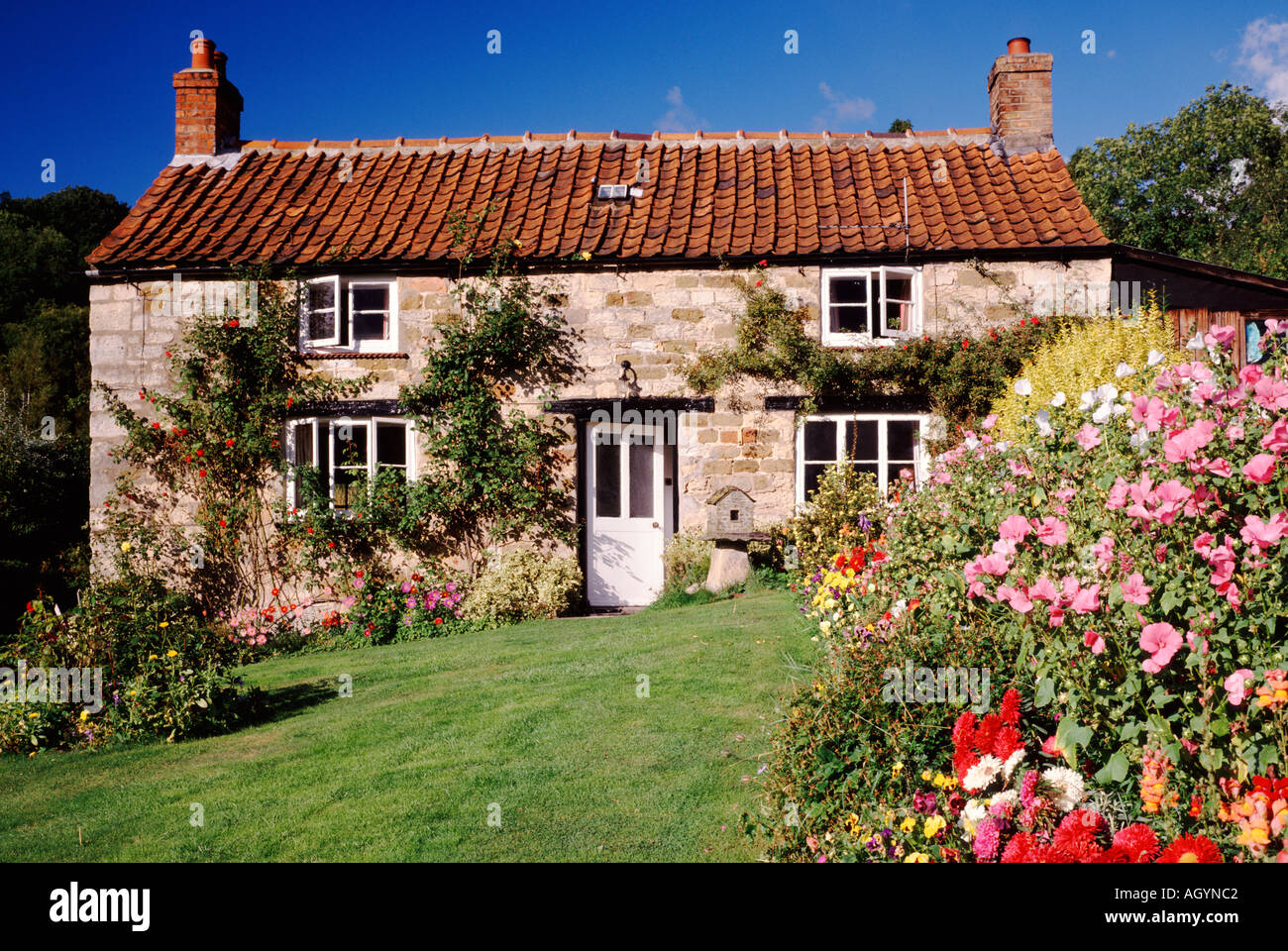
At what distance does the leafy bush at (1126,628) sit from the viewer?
266 cm

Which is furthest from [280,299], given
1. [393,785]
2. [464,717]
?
[393,785]

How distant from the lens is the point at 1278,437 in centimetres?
264

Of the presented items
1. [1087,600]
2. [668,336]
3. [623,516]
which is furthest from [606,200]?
[1087,600]

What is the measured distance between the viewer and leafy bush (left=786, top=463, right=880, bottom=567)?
9.02 m

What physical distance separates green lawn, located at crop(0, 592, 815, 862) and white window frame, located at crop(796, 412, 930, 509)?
10.8 ft

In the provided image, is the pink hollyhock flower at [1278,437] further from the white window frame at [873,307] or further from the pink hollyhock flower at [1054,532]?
the white window frame at [873,307]

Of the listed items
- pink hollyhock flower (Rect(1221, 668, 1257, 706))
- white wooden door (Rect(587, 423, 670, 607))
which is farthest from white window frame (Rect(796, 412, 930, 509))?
pink hollyhock flower (Rect(1221, 668, 1257, 706))

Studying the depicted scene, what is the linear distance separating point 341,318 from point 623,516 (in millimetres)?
4557

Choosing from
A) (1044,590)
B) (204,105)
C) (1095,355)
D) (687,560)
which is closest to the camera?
(1044,590)

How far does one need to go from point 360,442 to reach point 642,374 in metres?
3.87

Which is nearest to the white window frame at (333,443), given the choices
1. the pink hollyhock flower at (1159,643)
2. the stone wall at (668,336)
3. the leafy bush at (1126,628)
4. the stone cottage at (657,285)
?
the stone cottage at (657,285)

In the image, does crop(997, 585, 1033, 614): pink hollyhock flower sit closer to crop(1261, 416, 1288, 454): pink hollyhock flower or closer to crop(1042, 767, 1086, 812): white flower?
crop(1042, 767, 1086, 812): white flower

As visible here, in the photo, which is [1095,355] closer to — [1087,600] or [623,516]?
[623,516]
